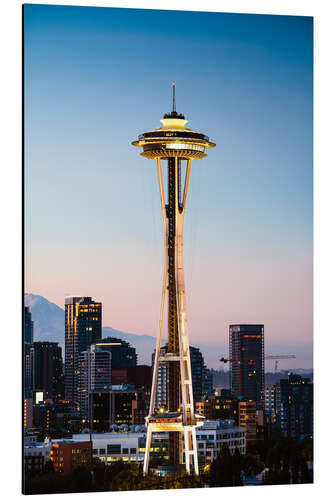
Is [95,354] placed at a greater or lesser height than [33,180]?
lesser

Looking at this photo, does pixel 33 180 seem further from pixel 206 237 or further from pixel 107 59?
pixel 206 237

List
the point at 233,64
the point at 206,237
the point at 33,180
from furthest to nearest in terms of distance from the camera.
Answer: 1. the point at 206,237
2. the point at 233,64
3. the point at 33,180

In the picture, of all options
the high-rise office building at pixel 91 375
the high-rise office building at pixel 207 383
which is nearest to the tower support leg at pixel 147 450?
the high-rise office building at pixel 207 383

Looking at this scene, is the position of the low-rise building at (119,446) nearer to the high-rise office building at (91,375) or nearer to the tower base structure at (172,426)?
the tower base structure at (172,426)

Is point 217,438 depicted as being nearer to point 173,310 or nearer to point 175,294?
point 173,310

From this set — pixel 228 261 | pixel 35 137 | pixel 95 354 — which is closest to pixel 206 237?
pixel 228 261

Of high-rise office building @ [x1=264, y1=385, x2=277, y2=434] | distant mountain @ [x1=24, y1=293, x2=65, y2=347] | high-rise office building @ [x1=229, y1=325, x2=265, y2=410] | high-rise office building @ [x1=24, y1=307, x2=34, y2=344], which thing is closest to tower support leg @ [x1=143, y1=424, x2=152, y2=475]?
high-rise office building @ [x1=229, y1=325, x2=265, y2=410]
